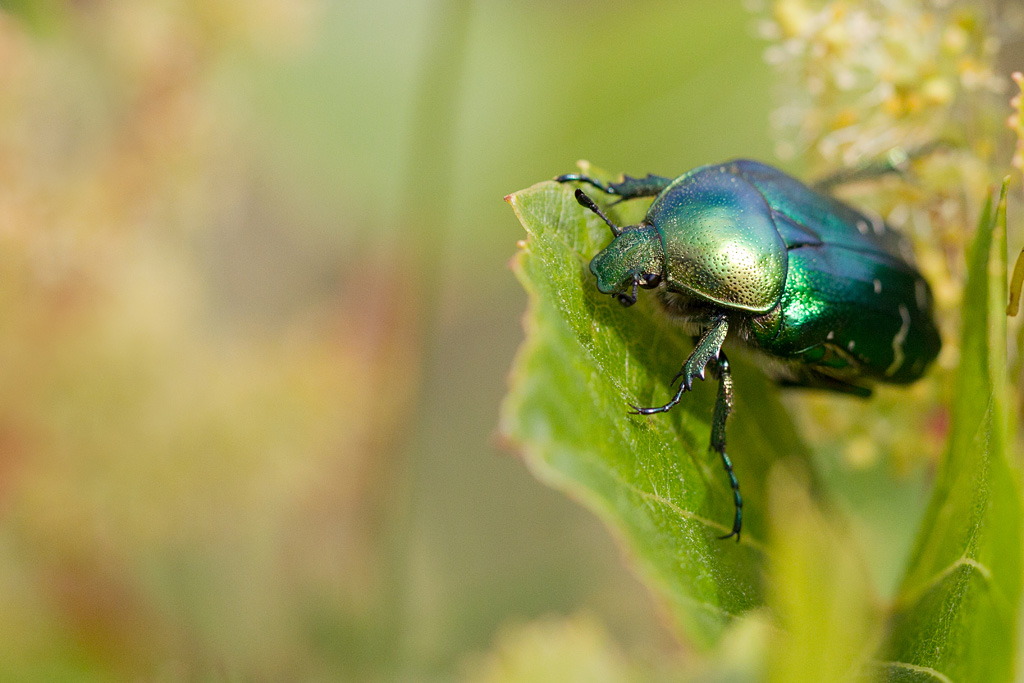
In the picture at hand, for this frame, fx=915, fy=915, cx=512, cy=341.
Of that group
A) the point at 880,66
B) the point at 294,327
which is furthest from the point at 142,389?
the point at 880,66

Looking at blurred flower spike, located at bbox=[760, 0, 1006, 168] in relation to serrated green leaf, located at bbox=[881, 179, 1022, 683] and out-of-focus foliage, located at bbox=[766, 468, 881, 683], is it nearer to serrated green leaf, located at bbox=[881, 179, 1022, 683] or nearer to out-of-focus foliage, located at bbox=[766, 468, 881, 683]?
serrated green leaf, located at bbox=[881, 179, 1022, 683]

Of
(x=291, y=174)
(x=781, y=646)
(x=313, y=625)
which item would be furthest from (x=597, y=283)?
(x=291, y=174)

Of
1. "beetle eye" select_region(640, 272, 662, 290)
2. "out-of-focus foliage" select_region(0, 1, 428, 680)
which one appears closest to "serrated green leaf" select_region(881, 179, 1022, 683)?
"beetle eye" select_region(640, 272, 662, 290)

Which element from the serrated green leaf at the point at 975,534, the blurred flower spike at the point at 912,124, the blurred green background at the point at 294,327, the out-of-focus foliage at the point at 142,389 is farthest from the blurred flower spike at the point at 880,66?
the out-of-focus foliage at the point at 142,389

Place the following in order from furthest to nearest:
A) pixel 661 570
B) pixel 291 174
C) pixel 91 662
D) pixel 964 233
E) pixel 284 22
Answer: pixel 291 174 < pixel 284 22 < pixel 91 662 < pixel 964 233 < pixel 661 570

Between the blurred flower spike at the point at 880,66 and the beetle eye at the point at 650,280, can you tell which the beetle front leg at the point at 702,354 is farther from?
the blurred flower spike at the point at 880,66

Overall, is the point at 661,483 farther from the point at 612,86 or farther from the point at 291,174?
the point at 291,174

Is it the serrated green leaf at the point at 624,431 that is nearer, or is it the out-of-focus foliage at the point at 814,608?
the out-of-focus foliage at the point at 814,608

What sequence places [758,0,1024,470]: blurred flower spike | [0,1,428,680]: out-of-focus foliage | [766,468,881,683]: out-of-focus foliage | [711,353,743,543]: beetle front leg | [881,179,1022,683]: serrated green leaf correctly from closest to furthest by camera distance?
1. [766,468,881,683]: out-of-focus foliage
2. [881,179,1022,683]: serrated green leaf
3. [711,353,743,543]: beetle front leg
4. [758,0,1024,470]: blurred flower spike
5. [0,1,428,680]: out-of-focus foliage
